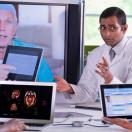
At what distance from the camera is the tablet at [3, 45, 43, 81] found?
266 cm

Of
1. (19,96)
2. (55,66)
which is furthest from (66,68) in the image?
(19,96)

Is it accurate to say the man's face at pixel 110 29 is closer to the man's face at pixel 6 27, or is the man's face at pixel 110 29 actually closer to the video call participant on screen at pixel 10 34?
the video call participant on screen at pixel 10 34

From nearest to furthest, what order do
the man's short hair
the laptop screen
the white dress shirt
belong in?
the laptop screen < the white dress shirt < the man's short hair

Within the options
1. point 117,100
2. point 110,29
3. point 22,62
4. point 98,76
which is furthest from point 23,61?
point 117,100

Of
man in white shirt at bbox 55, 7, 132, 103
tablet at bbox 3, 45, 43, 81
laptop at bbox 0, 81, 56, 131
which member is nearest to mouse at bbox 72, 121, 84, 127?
laptop at bbox 0, 81, 56, 131

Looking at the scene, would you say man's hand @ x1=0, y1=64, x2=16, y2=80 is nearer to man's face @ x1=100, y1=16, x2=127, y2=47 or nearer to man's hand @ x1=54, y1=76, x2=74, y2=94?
man's hand @ x1=54, y1=76, x2=74, y2=94

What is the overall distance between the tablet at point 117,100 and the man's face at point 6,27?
1109 mm

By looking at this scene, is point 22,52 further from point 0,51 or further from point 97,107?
point 97,107

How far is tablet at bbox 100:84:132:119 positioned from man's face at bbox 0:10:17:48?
43.7 inches

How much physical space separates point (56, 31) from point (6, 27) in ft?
1.25

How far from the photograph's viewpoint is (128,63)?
8.65 ft

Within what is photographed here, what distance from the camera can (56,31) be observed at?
2836 millimetres

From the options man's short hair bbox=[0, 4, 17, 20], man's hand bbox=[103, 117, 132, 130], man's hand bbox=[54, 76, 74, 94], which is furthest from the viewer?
man's short hair bbox=[0, 4, 17, 20]

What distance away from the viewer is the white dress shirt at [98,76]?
2.62 m
